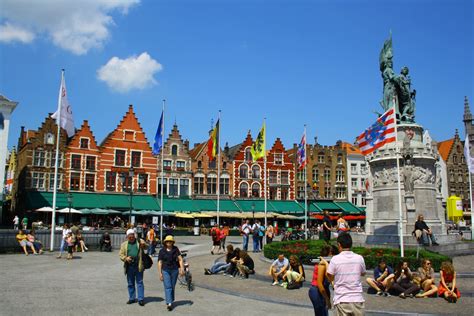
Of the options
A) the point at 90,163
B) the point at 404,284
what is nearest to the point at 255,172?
the point at 90,163

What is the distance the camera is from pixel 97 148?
168ft

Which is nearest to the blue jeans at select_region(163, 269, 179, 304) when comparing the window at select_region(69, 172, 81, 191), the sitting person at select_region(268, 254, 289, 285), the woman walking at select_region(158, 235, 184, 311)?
the woman walking at select_region(158, 235, 184, 311)

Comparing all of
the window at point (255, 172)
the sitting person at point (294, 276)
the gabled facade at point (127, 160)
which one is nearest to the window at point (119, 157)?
the gabled facade at point (127, 160)

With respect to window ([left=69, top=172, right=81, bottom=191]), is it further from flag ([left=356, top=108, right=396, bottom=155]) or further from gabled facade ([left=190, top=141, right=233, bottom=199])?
flag ([left=356, top=108, right=396, bottom=155])

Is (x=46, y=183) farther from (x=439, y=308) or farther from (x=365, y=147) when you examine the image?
(x=439, y=308)

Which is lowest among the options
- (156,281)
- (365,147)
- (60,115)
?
(156,281)

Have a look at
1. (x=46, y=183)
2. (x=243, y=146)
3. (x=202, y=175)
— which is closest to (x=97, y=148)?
(x=46, y=183)

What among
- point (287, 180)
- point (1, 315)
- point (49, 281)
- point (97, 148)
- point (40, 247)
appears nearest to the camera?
point (1, 315)

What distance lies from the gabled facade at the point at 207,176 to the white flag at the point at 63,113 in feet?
96.9

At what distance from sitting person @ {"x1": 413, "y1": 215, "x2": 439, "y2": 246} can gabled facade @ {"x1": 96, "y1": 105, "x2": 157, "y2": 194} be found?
37.6 meters

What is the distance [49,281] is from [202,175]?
4143cm

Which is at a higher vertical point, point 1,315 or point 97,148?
point 97,148

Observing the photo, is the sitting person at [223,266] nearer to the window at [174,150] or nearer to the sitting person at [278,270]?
the sitting person at [278,270]

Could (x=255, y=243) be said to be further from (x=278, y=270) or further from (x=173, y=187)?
(x=173, y=187)
